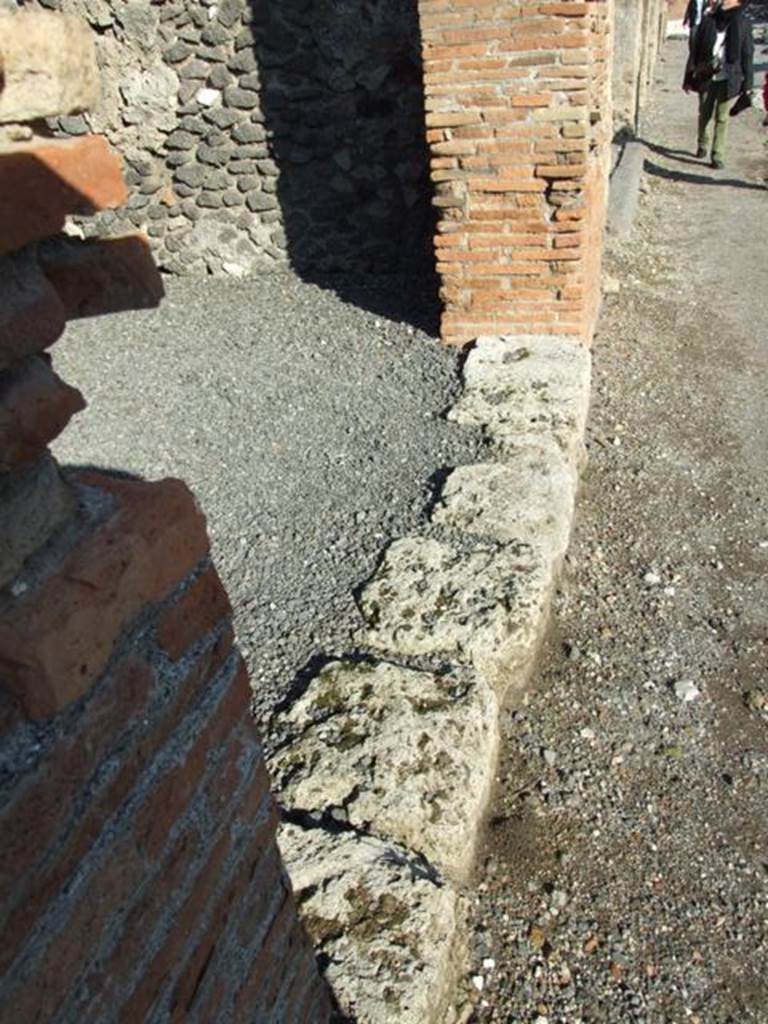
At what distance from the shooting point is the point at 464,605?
2.96 metres

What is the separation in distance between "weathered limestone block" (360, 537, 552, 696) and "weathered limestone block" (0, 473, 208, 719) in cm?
176

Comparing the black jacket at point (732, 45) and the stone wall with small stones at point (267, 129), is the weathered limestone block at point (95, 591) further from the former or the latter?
the black jacket at point (732, 45)

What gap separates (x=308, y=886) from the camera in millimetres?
2047

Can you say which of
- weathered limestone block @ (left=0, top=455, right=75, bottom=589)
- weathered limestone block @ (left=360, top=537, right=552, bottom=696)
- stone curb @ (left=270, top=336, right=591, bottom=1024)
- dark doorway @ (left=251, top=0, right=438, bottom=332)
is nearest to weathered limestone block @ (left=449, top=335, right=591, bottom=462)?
stone curb @ (left=270, top=336, right=591, bottom=1024)

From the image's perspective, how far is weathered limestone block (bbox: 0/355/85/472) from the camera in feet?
3.02

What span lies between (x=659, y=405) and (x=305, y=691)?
3.18 meters

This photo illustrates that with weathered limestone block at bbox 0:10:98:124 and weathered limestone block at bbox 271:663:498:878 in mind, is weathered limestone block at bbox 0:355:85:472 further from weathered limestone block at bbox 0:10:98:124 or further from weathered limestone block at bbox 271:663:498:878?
weathered limestone block at bbox 271:663:498:878

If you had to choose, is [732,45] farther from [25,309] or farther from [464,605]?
[25,309]

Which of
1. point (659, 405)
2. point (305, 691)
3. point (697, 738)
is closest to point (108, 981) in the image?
point (305, 691)

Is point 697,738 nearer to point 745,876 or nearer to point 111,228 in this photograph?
point 745,876

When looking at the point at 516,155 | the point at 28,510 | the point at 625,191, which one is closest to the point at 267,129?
the point at 516,155

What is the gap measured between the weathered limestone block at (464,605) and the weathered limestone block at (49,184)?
2.08 metres

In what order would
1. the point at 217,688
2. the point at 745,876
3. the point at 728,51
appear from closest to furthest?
1. the point at 217,688
2. the point at 745,876
3. the point at 728,51

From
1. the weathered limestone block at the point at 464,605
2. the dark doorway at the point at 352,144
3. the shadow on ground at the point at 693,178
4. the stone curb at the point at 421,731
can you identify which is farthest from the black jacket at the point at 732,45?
the weathered limestone block at the point at 464,605
